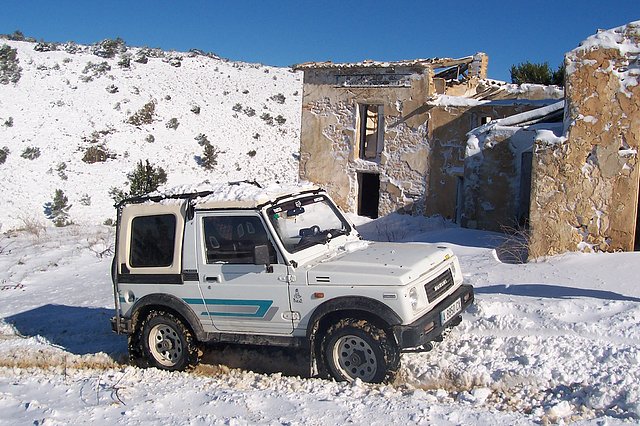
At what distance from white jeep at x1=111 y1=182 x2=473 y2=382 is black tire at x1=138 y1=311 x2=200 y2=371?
1 cm

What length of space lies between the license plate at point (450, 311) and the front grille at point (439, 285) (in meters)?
0.16

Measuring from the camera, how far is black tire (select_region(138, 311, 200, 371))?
7.05 meters

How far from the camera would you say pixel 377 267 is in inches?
237

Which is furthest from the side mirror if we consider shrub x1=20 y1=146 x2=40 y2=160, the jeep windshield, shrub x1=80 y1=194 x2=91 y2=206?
shrub x1=20 y1=146 x2=40 y2=160

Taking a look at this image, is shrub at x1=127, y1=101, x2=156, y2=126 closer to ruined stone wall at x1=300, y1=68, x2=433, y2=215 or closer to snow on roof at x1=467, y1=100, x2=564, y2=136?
ruined stone wall at x1=300, y1=68, x2=433, y2=215

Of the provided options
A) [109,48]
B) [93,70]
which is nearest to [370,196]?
[93,70]

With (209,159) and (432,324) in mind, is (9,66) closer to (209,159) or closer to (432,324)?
(209,159)

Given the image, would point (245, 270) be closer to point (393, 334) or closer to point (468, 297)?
point (393, 334)

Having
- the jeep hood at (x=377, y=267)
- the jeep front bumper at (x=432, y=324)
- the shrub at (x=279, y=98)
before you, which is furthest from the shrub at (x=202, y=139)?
the jeep front bumper at (x=432, y=324)

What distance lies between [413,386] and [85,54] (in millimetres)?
49143

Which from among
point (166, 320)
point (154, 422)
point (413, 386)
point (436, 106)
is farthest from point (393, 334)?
point (436, 106)

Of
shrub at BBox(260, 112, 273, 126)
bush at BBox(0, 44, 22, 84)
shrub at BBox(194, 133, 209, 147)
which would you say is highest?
bush at BBox(0, 44, 22, 84)

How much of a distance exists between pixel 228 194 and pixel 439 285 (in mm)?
2518

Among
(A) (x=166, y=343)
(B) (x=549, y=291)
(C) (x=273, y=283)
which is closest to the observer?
(C) (x=273, y=283)
